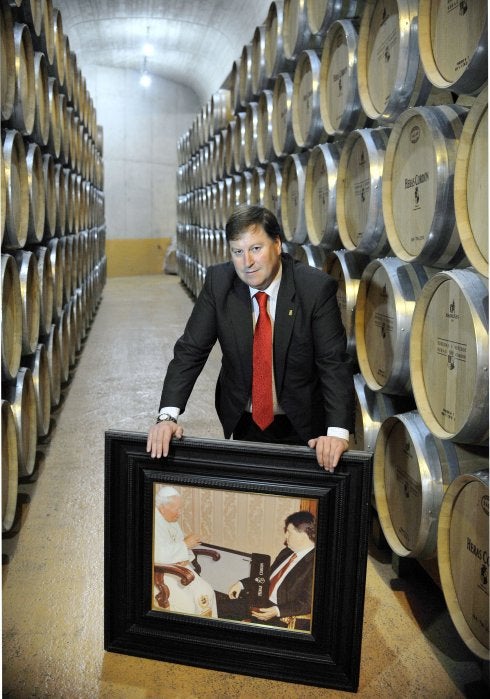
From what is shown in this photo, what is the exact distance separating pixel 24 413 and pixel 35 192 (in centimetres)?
129

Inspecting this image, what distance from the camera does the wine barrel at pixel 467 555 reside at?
2048 mm

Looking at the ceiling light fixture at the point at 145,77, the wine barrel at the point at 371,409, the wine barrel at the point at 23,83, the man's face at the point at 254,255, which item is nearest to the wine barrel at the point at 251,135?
the wine barrel at the point at 23,83

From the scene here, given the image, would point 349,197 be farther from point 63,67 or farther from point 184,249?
point 184,249

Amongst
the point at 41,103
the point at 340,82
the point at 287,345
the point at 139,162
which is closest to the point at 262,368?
the point at 287,345

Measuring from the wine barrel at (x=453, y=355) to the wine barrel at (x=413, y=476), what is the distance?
0.58ft

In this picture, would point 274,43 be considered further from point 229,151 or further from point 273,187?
point 229,151

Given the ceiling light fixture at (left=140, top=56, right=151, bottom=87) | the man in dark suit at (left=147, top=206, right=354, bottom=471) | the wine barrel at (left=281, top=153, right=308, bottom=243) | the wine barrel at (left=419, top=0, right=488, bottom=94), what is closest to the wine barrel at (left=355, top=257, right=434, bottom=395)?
the man in dark suit at (left=147, top=206, right=354, bottom=471)

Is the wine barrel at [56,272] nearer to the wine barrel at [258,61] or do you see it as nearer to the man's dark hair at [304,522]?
the wine barrel at [258,61]

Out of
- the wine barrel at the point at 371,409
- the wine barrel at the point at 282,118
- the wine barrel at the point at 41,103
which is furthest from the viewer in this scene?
the wine barrel at the point at 282,118

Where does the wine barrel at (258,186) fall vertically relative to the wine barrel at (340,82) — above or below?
below

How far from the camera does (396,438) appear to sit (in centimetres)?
280

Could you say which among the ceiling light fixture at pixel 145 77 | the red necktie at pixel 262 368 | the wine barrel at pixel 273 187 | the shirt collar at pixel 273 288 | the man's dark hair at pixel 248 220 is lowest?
the red necktie at pixel 262 368

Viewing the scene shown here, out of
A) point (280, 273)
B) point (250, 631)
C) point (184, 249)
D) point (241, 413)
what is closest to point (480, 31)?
point (280, 273)

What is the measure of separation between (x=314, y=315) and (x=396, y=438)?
743 mm
